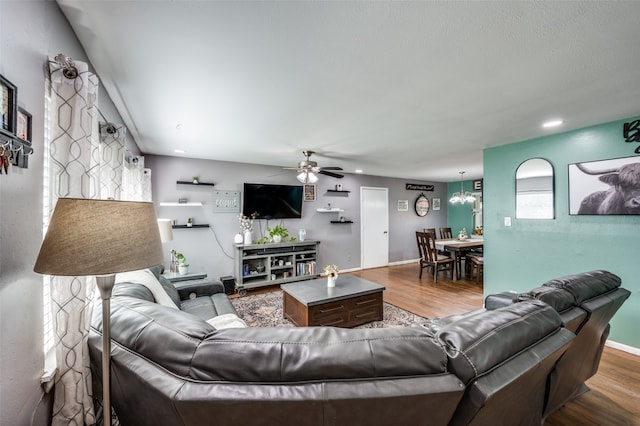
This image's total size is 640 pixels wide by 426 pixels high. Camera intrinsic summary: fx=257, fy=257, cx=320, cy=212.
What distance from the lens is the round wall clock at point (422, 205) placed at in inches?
288

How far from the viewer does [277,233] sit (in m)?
4.97

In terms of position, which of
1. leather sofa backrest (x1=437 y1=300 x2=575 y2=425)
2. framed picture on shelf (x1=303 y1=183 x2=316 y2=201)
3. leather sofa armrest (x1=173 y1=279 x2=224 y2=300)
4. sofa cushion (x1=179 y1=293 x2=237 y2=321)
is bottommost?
sofa cushion (x1=179 y1=293 x2=237 y2=321)

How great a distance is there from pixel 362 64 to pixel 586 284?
204cm

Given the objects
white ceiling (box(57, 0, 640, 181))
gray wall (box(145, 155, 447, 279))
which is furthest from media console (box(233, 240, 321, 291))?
white ceiling (box(57, 0, 640, 181))

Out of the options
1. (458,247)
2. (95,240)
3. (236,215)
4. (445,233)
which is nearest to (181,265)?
(236,215)

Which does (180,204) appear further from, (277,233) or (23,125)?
(23,125)

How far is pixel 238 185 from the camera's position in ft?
16.1

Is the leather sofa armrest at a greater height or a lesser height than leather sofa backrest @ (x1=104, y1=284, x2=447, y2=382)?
lesser

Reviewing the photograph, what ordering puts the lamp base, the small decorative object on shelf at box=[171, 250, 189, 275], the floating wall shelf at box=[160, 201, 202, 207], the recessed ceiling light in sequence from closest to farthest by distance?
1. the lamp base
2. the recessed ceiling light
3. the small decorative object on shelf at box=[171, 250, 189, 275]
4. the floating wall shelf at box=[160, 201, 202, 207]

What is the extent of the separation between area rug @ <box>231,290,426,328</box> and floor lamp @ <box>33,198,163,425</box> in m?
2.48

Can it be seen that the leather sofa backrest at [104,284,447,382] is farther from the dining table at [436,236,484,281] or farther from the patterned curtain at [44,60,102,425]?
the dining table at [436,236,484,281]

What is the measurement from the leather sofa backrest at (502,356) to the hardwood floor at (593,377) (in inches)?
40.6

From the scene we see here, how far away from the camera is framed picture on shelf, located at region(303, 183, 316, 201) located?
222 inches

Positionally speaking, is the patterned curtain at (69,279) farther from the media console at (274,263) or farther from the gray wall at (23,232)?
the media console at (274,263)
